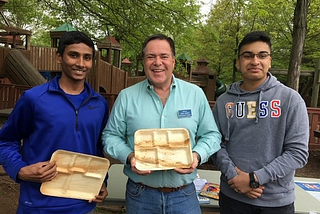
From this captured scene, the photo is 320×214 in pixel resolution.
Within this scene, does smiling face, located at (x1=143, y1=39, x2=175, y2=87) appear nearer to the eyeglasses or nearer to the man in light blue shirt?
the man in light blue shirt

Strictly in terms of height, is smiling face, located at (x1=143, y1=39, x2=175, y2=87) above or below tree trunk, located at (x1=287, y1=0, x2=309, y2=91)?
below

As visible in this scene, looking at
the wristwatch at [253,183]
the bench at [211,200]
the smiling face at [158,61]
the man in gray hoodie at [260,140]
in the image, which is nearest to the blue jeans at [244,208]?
the man in gray hoodie at [260,140]

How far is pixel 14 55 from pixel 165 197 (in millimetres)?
7839

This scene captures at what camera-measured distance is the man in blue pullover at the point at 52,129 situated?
194 centimetres

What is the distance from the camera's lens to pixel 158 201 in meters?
2.09

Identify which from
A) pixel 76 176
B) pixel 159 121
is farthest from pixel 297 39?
pixel 76 176

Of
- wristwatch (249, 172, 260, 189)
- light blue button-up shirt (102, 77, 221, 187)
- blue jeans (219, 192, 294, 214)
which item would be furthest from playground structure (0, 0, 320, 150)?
wristwatch (249, 172, 260, 189)

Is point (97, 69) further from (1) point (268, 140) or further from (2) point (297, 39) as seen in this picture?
(1) point (268, 140)

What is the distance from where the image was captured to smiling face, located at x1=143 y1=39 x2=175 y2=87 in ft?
6.95

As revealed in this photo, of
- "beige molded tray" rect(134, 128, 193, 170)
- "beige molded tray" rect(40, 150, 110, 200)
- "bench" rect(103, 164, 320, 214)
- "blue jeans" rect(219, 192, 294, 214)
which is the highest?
"beige molded tray" rect(134, 128, 193, 170)

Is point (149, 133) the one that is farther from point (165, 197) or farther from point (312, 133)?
point (312, 133)

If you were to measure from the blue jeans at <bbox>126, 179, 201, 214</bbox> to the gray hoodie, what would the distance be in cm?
38

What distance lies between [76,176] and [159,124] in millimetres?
710

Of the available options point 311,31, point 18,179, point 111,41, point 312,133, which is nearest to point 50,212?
point 18,179
